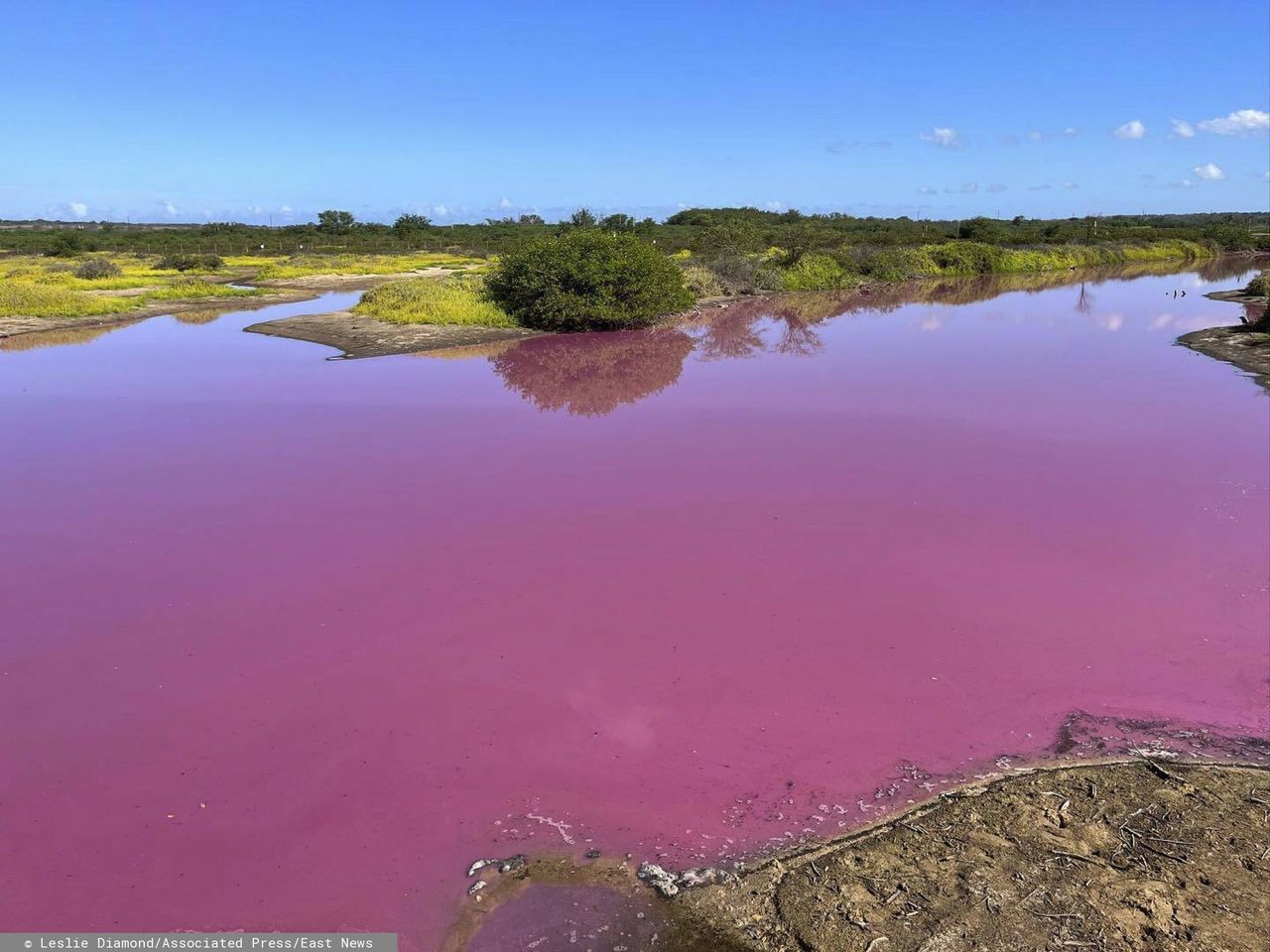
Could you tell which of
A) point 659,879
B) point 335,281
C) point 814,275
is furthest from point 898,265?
Answer: point 659,879

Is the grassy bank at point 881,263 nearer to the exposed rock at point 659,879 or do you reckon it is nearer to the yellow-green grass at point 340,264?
the yellow-green grass at point 340,264

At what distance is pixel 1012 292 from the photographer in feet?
109

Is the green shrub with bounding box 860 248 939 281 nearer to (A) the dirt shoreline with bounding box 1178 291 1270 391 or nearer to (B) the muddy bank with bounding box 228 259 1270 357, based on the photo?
(B) the muddy bank with bounding box 228 259 1270 357

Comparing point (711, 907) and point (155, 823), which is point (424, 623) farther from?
point (711, 907)

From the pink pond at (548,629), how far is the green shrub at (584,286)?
28.8 ft

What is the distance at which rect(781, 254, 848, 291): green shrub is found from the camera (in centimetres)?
3433

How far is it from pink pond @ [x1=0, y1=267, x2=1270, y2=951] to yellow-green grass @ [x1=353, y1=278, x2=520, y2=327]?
8.69m

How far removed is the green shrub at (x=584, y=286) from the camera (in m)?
21.2

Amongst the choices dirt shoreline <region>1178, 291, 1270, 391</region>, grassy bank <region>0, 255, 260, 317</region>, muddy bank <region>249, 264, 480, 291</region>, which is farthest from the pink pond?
muddy bank <region>249, 264, 480, 291</region>

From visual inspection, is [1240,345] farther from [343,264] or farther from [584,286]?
[343,264]

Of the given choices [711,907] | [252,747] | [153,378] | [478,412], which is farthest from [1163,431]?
[153,378]

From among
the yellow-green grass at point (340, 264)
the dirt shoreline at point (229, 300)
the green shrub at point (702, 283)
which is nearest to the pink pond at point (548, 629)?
the dirt shoreline at point (229, 300)

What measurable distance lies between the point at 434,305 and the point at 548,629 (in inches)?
675

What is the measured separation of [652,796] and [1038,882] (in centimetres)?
181
